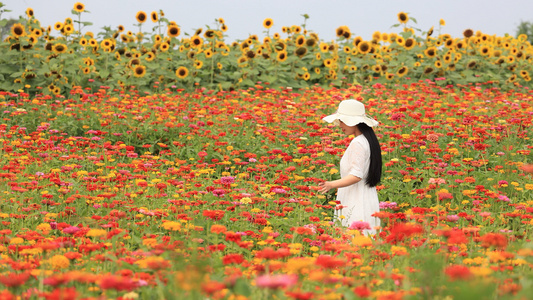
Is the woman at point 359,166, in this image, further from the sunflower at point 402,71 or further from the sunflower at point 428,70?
the sunflower at point 428,70

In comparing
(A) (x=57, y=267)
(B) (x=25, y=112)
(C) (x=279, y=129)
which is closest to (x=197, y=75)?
(B) (x=25, y=112)

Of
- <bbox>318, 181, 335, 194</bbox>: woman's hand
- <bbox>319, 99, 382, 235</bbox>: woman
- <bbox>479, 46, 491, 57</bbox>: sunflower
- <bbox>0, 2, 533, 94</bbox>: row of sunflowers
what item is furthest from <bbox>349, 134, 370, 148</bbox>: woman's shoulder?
<bbox>479, 46, 491, 57</bbox>: sunflower

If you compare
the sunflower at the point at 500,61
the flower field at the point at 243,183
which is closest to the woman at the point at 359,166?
the flower field at the point at 243,183

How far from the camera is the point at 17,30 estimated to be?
1147 cm

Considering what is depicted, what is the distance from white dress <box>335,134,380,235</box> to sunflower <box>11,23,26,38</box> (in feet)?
28.0

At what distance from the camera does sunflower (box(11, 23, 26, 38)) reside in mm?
11391

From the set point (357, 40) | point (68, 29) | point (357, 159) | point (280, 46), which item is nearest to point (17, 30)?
point (68, 29)

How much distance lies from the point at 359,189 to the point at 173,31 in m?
9.09

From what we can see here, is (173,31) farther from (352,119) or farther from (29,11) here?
(352,119)

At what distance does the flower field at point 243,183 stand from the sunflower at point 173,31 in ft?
0.79

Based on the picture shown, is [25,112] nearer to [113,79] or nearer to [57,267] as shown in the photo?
[113,79]

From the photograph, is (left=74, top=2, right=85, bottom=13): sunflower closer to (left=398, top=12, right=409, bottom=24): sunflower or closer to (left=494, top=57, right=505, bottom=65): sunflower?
(left=398, top=12, right=409, bottom=24): sunflower

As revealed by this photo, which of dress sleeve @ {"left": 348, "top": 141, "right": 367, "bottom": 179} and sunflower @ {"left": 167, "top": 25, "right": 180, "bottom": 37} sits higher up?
sunflower @ {"left": 167, "top": 25, "right": 180, "bottom": 37}

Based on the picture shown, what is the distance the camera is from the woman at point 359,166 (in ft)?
17.0
